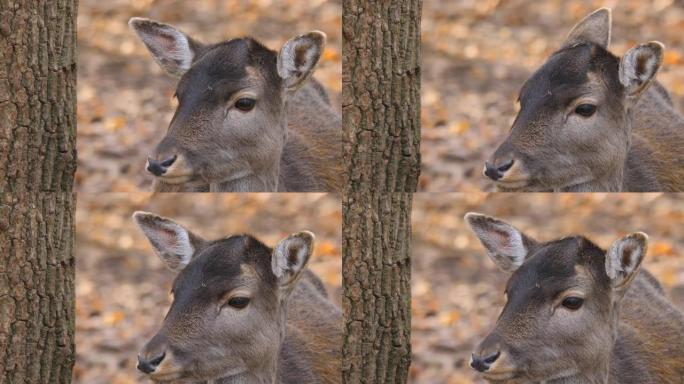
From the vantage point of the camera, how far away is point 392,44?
7.09 metres

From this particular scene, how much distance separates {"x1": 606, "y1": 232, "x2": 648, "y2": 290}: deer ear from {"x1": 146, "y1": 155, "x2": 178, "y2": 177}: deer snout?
2.25 metres

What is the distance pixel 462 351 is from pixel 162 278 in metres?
1.62

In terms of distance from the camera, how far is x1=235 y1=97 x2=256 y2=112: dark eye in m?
6.98

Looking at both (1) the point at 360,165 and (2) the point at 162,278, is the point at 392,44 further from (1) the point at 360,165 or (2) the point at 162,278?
(2) the point at 162,278

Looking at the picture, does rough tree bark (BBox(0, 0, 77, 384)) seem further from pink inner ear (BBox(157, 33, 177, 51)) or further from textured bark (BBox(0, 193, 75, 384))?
pink inner ear (BBox(157, 33, 177, 51))

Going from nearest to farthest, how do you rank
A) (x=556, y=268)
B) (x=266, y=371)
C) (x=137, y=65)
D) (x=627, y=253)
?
(x=627, y=253) → (x=556, y=268) → (x=266, y=371) → (x=137, y=65)

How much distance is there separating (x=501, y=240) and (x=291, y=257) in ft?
3.57

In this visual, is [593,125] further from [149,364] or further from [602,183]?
[149,364]

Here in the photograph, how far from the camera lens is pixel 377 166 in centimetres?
712

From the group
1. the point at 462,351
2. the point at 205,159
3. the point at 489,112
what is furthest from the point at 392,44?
the point at 462,351

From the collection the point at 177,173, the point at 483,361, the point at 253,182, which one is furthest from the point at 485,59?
the point at 177,173

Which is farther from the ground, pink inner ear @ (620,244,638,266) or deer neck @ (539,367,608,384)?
pink inner ear @ (620,244,638,266)

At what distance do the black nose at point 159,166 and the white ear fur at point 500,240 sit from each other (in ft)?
5.11

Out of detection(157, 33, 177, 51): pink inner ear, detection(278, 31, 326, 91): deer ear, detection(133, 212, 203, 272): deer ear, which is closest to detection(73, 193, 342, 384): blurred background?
detection(133, 212, 203, 272): deer ear
